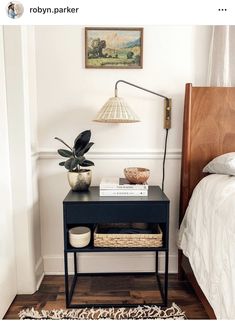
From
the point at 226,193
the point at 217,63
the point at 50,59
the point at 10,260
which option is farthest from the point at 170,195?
the point at 50,59

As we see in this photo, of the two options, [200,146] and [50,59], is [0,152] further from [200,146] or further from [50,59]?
[200,146]

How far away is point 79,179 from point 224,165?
830 mm

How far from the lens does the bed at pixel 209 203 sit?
1153 millimetres

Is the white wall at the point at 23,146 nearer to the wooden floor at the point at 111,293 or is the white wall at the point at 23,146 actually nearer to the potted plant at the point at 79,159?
the wooden floor at the point at 111,293

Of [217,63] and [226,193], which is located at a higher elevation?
[217,63]

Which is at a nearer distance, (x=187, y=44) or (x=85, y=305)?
(x=85, y=305)

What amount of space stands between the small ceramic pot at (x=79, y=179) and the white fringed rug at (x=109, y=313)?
0.69m

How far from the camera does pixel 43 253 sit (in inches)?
77.0

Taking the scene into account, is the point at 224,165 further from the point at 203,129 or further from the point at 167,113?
the point at 167,113

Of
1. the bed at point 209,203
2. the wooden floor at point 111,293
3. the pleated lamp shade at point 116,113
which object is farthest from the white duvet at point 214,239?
the pleated lamp shade at point 116,113

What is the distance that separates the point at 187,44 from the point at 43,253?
1714 mm

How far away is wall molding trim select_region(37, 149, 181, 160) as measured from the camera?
186cm

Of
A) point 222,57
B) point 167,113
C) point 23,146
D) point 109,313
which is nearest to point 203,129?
point 167,113

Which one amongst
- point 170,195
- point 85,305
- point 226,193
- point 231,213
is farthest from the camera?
point 170,195
